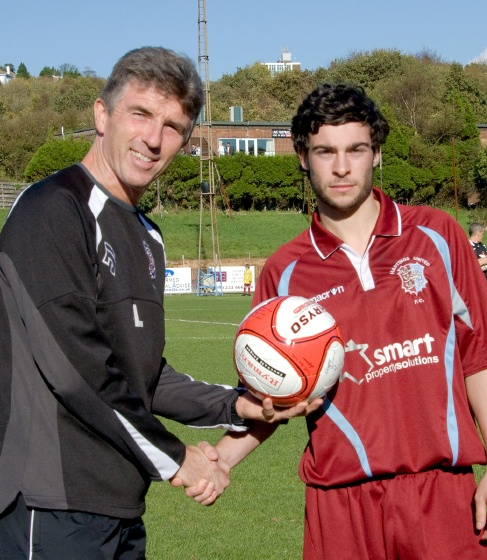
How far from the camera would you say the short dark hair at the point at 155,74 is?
3227 millimetres

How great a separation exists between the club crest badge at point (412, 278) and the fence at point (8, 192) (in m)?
51.9

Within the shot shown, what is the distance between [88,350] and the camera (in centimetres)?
279

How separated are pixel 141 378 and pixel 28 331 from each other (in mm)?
500

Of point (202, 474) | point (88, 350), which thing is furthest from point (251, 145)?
point (88, 350)

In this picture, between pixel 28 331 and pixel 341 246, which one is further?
pixel 341 246

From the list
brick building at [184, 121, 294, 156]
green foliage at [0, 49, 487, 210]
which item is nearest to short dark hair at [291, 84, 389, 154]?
green foliage at [0, 49, 487, 210]

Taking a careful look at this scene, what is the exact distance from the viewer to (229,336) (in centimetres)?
1778

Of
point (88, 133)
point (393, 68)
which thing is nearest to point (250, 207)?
point (88, 133)

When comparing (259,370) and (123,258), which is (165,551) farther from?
(123,258)

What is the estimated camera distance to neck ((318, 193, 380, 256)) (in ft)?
11.8

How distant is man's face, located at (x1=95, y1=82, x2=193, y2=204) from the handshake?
1019mm

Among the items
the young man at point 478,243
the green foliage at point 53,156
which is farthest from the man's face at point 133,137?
the green foliage at point 53,156

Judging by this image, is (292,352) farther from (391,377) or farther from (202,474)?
(202,474)

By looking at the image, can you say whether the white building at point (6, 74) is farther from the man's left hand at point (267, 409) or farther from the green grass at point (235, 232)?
the man's left hand at point (267, 409)
